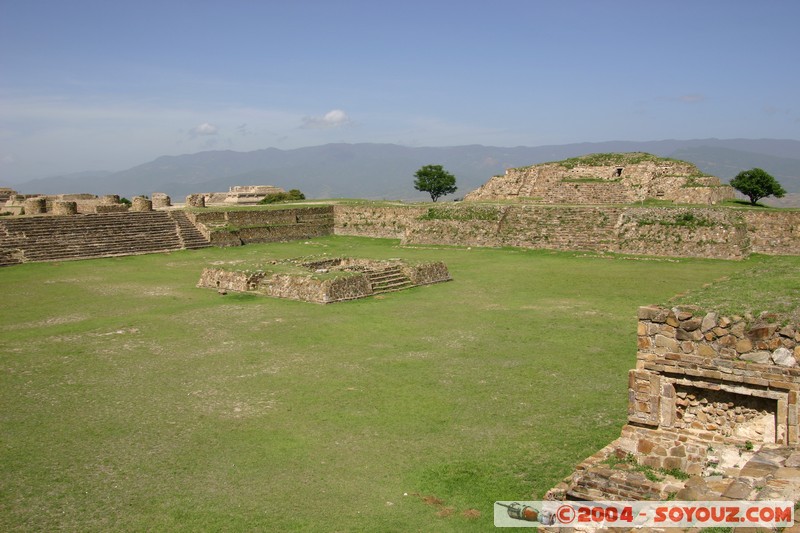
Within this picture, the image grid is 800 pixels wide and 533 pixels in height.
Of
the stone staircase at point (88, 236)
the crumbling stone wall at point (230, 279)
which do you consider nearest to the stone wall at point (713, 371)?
the crumbling stone wall at point (230, 279)

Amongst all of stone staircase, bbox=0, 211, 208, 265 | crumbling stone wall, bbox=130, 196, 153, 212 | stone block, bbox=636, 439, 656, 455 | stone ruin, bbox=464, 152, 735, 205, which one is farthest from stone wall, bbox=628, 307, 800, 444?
crumbling stone wall, bbox=130, 196, 153, 212

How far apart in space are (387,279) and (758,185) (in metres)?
24.7

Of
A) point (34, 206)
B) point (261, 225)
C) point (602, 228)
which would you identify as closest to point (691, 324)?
point (602, 228)

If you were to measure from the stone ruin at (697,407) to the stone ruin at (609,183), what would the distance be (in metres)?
28.2

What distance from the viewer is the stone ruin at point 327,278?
66.0 ft

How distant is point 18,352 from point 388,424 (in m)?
9.23

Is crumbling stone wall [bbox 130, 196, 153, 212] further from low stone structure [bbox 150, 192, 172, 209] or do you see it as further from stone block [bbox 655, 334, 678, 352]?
stone block [bbox 655, 334, 678, 352]

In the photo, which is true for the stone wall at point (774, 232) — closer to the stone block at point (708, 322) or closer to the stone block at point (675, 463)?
the stone block at point (708, 322)

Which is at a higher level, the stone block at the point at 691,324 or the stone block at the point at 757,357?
the stone block at the point at 691,324

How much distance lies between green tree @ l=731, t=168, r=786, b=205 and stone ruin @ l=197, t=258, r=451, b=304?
21.7 metres

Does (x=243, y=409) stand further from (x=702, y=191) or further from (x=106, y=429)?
(x=702, y=191)

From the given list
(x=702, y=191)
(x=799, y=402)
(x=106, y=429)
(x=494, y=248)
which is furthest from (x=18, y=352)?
(x=702, y=191)

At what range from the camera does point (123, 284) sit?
2320 cm

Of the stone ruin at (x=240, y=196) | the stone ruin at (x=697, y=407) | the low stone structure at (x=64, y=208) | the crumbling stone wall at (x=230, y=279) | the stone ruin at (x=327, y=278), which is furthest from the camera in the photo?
the stone ruin at (x=240, y=196)
